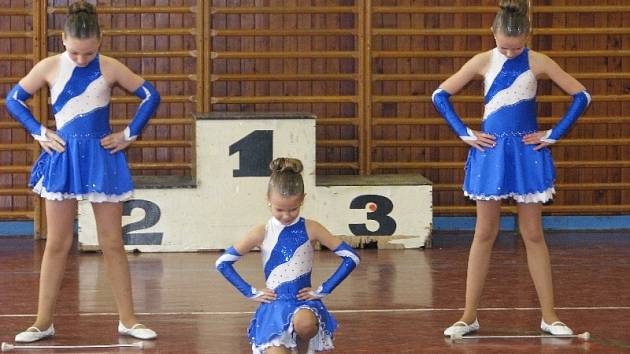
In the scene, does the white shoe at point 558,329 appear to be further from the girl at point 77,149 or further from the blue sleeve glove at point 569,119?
the girl at point 77,149

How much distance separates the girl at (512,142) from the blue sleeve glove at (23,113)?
172 centimetres

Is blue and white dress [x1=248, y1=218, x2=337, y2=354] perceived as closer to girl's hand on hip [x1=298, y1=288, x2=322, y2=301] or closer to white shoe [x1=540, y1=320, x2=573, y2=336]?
girl's hand on hip [x1=298, y1=288, x2=322, y2=301]

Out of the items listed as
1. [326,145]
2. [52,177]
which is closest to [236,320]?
[52,177]

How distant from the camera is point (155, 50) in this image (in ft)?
30.3

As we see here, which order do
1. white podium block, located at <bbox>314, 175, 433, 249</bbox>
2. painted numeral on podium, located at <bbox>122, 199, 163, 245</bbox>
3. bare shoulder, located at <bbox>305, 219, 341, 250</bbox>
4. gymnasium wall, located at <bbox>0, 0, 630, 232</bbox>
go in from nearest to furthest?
bare shoulder, located at <bbox>305, 219, 341, 250</bbox>, painted numeral on podium, located at <bbox>122, 199, 163, 245</bbox>, white podium block, located at <bbox>314, 175, 433, 249</bbox>, gymnasium wall, located at <bbox>0, 0, 630, 232</bbox>

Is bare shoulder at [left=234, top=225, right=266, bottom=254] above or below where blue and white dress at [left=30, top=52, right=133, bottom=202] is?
below

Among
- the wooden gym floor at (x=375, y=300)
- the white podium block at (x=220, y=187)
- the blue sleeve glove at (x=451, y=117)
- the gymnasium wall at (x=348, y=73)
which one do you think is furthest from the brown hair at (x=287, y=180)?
the gymnasium wall at (x=348, y=73)

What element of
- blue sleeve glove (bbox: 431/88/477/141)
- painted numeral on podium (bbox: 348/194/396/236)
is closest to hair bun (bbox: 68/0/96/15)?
blue sleeve glove (bbox: 431/88/477/141)

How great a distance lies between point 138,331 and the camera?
210 inches

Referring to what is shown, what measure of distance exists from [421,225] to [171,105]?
2224 millimetres

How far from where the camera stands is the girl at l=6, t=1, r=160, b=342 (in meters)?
5.14

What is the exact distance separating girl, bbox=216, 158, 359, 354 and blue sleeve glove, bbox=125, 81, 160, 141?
1.08m

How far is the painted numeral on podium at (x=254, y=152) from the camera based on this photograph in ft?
27.0

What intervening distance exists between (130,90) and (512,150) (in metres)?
1.69
